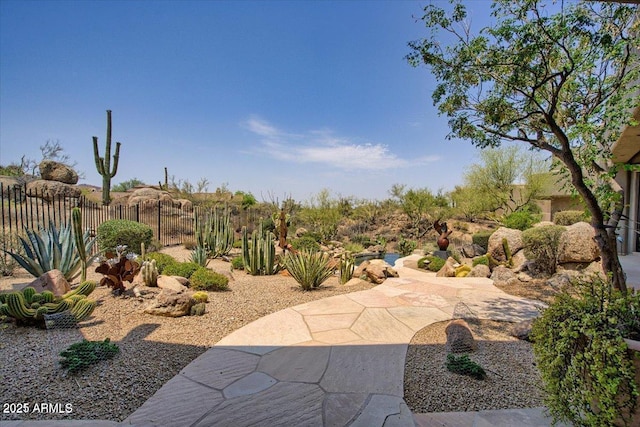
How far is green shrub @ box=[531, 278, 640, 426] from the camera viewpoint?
1341 mm

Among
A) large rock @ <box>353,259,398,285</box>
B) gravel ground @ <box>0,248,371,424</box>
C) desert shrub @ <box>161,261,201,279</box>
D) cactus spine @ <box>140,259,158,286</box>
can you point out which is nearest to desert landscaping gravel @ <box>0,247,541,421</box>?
gravel ground @ <box>0,248,371,424</box>

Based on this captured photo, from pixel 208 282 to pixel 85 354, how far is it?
8.39 ft

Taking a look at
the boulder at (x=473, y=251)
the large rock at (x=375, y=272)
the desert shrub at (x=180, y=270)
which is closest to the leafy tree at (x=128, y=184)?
the desert shrub at (x=180, y=270)

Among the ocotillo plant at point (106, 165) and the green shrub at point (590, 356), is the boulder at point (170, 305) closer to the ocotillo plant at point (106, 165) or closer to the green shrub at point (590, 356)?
the green shrub at point (590, 356)

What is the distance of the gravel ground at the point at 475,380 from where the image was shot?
2047 mm

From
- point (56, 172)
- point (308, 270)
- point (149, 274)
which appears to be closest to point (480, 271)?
point (308, 270)

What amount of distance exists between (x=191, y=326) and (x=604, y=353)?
3554 millimetres

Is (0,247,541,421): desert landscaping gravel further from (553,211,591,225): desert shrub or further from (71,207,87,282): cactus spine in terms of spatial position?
(553,211,591,225): desert shrub

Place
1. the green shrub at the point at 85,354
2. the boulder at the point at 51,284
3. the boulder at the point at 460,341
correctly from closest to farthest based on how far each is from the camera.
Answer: the green shrub at the point at 85,354 → the boulder at the point at 460,341 → the boulder at the point at 51,284

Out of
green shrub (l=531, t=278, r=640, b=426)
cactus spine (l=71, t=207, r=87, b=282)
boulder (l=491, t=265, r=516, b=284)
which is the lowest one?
boulder (l=491, t=265, r=516, b=284)

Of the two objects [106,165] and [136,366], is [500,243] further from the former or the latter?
[106,165]

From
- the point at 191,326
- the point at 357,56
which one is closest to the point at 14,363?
the point at 191,326

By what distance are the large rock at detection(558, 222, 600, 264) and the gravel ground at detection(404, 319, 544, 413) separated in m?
4.34

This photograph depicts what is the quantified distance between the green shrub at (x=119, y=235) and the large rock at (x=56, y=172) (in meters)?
10.6
